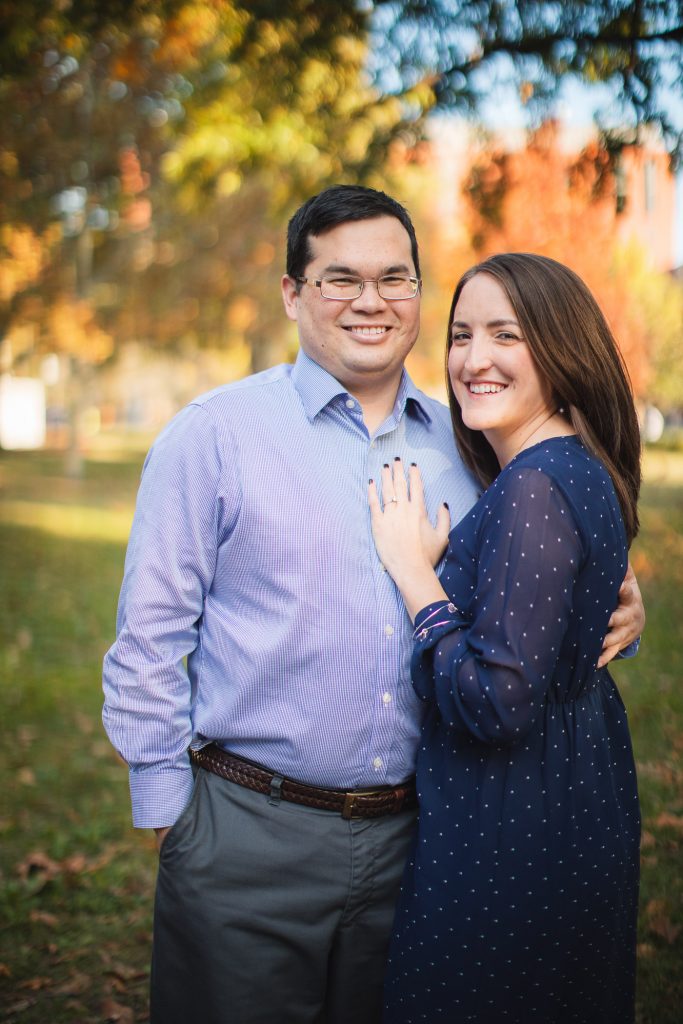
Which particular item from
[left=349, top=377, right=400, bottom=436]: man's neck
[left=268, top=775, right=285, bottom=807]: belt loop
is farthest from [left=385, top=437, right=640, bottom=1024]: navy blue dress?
[left=349, top=377, right=400, bottom=436]: man's neck

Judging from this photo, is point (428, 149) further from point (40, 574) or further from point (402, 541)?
point (40, 574)

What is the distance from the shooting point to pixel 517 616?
214 cm

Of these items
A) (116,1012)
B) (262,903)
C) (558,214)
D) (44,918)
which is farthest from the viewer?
(558,214)

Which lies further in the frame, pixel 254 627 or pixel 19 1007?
pixel 19 1007

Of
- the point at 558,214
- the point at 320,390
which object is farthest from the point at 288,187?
the point at 558,214

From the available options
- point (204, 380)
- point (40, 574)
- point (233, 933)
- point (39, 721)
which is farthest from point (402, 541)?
point (204, 380)

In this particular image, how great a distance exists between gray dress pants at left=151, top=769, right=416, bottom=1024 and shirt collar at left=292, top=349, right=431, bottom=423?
1.06 m

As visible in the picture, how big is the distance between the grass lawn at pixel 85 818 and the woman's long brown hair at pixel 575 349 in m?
2.69

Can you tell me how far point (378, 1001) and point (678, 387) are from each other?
1193 inches

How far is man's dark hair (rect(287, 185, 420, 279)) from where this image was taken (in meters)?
2.73

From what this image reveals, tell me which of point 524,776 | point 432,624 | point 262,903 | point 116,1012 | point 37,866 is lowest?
point 116,1012

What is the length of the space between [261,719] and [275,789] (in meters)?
0.19

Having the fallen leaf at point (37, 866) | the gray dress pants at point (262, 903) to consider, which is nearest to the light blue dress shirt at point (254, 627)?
the gray dress pants at point (262, 903)

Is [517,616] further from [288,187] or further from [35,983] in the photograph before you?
[288,187]
